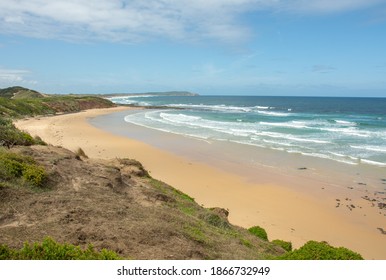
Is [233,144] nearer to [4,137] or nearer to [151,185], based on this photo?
[151,185]

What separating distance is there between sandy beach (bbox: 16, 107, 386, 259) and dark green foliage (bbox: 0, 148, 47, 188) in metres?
7.36

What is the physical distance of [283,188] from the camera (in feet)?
56.7

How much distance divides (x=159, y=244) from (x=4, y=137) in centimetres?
864

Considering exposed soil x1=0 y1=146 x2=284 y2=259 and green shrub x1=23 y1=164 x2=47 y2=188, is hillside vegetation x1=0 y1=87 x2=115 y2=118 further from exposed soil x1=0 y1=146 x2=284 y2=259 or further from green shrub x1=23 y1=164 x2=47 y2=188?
green shrub x1=23 y1=164 x2=47 y2=188

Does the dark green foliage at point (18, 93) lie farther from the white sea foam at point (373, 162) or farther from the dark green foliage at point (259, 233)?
the dark green foliage at point (259, 233)

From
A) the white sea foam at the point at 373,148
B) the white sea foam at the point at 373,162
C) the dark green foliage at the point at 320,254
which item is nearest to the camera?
the dark green foliage at the point at 320,254

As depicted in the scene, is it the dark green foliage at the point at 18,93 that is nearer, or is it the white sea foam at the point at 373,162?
the white sea foam at the point at 373,162

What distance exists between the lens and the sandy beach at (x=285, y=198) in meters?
12.5

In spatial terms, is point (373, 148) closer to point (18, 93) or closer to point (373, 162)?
point (373, 162)

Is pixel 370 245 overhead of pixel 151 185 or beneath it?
beneath

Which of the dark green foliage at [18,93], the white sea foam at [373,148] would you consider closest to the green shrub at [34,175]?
the white sea foam at [373,148]

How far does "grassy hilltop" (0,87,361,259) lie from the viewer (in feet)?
19.2
